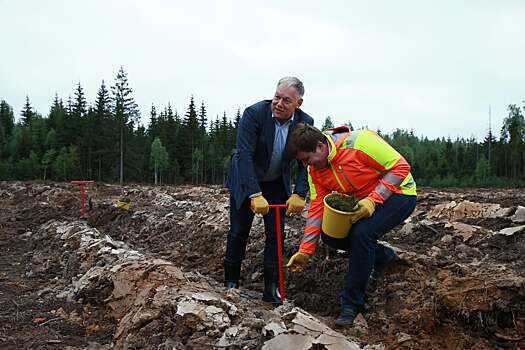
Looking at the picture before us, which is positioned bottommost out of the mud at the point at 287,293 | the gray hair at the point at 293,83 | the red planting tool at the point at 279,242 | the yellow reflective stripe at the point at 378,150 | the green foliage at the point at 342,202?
the mud at the point at 287,293

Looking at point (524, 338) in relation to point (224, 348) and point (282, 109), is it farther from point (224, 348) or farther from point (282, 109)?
point (282, 109)

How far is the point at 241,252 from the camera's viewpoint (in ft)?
13.9

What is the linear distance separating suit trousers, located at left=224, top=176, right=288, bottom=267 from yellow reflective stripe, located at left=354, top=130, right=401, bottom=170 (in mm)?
1006

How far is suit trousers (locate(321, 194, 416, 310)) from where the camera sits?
3340mm

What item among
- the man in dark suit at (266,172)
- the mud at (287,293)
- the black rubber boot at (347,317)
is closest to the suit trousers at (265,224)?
the man in dark suit at (266,172)

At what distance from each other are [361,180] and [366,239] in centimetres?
44

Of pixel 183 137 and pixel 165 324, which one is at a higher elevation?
pixel 183 137

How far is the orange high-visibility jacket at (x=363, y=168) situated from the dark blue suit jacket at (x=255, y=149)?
0.45 m

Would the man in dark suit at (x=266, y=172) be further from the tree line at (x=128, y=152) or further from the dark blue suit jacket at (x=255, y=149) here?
the tree line at (x=128, y=152)

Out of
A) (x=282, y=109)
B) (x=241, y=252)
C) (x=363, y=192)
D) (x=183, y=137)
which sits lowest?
(x=241, y=252)

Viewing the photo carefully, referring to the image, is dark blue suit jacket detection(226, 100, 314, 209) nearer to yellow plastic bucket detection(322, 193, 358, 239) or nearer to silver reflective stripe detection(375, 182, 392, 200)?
yellow plastic bucket detection(322, 193, 358, 239)

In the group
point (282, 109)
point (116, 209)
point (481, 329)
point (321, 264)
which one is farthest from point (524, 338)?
point (116, 209)

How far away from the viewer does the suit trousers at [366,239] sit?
3340 millimetres

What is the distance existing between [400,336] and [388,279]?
763mm
